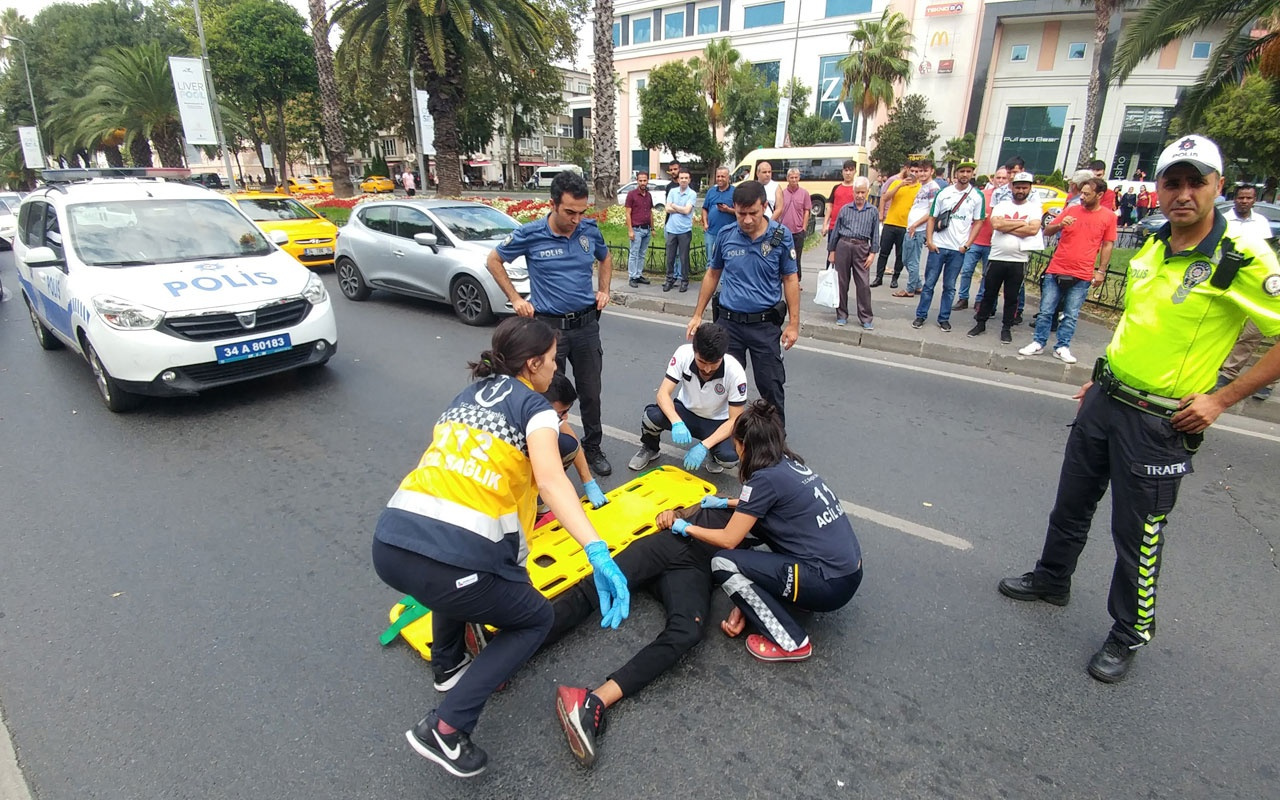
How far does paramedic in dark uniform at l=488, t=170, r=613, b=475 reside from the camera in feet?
13.2

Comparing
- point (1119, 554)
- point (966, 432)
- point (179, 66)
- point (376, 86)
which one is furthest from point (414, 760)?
point (376, 86)

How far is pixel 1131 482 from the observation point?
2.48 m

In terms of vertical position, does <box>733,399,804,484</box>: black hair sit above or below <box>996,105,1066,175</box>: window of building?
below

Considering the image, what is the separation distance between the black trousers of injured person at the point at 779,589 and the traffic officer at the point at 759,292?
1.64 m

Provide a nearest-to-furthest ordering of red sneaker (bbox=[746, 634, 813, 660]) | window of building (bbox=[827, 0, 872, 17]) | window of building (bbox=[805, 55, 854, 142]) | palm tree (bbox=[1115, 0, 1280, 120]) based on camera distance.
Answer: red sneaker (bbox=[746, 634, 813, 660]) < palm tree (bbox=[1115, 0, 1280, 120]) < window of building (bbox=[827, 0, 872, 17]) < window of building (bbox=[805, 55, 854, 142])

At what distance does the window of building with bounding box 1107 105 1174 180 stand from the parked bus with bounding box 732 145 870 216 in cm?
2292

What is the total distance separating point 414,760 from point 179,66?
2180 centimetres

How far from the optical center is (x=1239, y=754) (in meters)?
2.23

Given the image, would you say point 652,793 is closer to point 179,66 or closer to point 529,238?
point 529,238

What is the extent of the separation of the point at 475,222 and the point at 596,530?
695cm

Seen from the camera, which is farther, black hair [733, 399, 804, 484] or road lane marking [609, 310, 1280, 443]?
road lane marking [609, 310, 1280, 443]

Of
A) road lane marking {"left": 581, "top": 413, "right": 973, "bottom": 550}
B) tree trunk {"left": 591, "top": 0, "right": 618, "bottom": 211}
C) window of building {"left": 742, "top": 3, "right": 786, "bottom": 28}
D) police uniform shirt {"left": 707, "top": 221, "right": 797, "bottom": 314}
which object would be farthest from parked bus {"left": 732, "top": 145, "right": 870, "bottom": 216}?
window of building {"left": 742, "top": 3, "right": 786, "bottom": 28}

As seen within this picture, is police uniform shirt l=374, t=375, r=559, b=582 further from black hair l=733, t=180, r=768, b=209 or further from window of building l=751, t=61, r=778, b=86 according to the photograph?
window of building l=751, t=61, r=778, b=86

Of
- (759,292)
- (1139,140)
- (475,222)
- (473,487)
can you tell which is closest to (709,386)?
(759,292)
